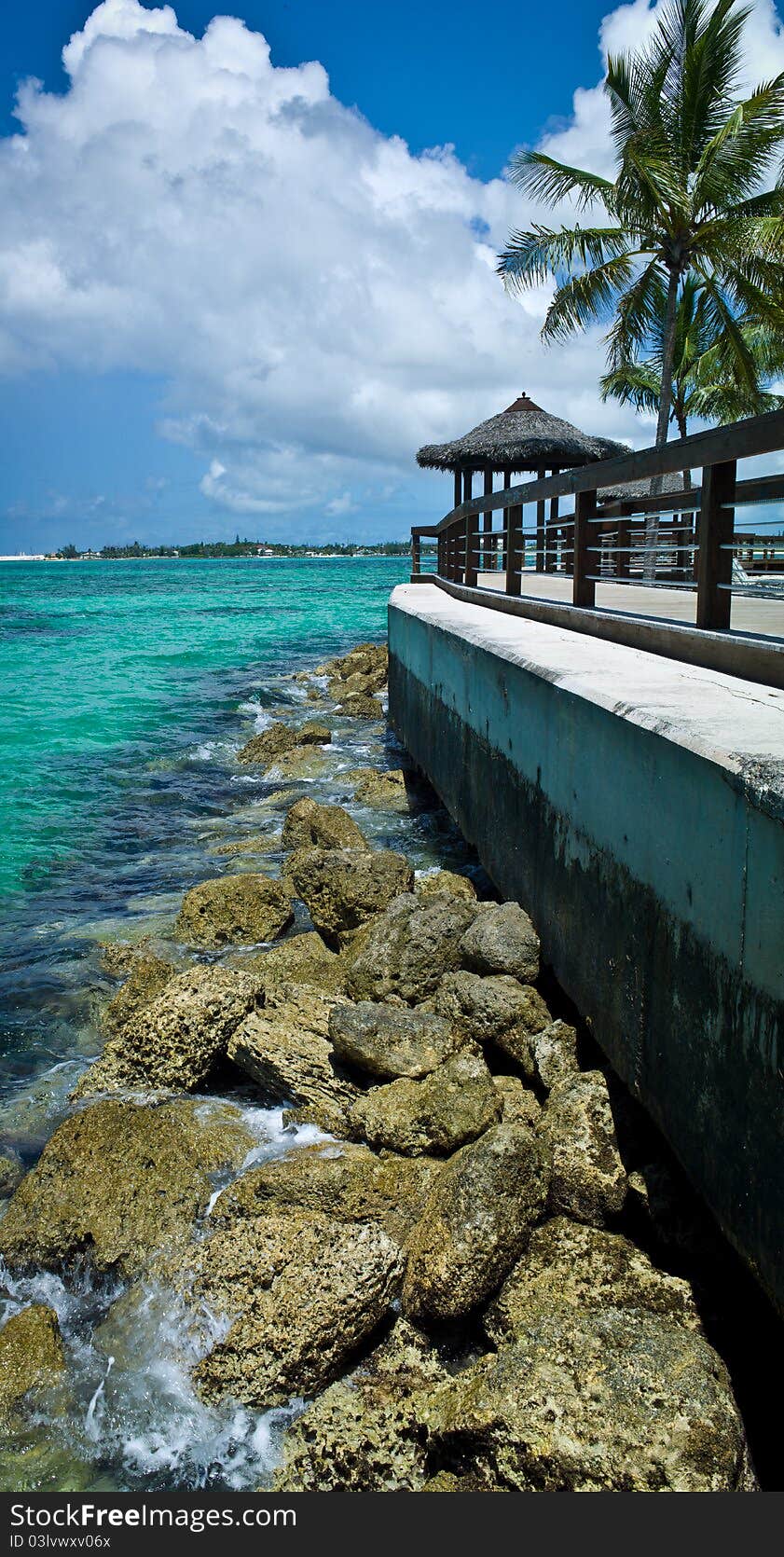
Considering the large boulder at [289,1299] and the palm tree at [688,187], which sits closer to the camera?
the large boulder at [289,1299]

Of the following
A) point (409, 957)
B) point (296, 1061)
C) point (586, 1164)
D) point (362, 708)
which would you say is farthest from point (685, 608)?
point (362, 708)

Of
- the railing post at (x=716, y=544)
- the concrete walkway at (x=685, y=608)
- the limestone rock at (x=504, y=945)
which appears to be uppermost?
the railing post at (x=716, y=544)

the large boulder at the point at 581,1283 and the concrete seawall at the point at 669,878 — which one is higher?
the concrete seawall at the point at 669,878

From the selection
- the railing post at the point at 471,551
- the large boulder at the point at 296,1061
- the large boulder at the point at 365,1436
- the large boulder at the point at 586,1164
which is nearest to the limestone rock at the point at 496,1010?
the large boulder at the point at 296,1061

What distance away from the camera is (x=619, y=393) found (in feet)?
105

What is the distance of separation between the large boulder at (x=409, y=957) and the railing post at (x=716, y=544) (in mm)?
2220

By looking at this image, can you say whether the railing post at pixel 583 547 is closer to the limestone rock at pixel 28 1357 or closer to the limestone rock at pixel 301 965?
the limestone rock at pixel 301 965

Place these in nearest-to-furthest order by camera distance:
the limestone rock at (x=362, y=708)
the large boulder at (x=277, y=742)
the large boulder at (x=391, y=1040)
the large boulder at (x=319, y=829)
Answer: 1. the large boulder at (x=391, y=1040)
2. the large boulder at (x=319, y=829)
3. the large boulder at (x=277, y=742)
4. the limestone rock at (x=362, y=708)

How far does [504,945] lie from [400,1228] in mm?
1821

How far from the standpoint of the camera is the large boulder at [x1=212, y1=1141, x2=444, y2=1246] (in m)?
3.88

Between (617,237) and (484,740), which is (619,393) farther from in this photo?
(484,740)

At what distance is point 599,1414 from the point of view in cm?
280

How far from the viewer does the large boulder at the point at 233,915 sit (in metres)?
7.29

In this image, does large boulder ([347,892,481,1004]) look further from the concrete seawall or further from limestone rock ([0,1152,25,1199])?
limestone rock ([0,1152,25,1199])
